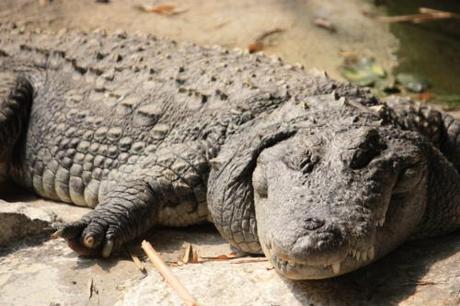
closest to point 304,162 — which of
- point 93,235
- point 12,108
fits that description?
point 93,235

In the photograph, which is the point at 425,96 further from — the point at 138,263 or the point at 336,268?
the point at 336,268

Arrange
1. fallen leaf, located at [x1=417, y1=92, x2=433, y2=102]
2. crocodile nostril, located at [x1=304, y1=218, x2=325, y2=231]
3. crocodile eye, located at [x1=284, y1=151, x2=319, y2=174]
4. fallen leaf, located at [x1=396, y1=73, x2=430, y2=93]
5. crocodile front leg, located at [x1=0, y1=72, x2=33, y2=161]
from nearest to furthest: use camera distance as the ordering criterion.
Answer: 1. crocodile nostril, located at [x1=304, y1=218, x2=325, y2=231]
2. crocodile eye, located at [x1=284, y1=151, x2=319, y2=174]
3. crocodile front leg, located at [x1=0, y1=72, x2=33, y2=161]
4. fallen leaf, located at [x1=417, y1=92, x2=433, y2=102]
5. fallen leaf, located at [x1=396, y1=73, x2=430, y2=93]

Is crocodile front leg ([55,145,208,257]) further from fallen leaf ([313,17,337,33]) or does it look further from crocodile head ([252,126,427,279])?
fallen leaf ([313,17,337,33])

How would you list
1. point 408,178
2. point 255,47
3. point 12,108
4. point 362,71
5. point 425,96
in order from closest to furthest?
point 408,178, point 12,108, point 425,96, point 362,71, point 255,47

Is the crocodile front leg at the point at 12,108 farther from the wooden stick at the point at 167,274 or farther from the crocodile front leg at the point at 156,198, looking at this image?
the wooden stick at the point at 167,274

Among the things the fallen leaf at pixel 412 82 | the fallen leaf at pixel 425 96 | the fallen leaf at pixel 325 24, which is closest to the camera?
the fallen leaf at pixel 425 96

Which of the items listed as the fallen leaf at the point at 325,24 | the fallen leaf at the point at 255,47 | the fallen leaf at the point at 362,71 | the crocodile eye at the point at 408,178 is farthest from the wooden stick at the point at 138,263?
the fallen leaf at the point at 325,24

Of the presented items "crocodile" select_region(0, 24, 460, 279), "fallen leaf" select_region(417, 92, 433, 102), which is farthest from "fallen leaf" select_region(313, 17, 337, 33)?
"crocodile" select_region(0, 24, 460, 279)

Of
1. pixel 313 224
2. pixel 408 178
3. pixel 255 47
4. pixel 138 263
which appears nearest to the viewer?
pixel 313 224
